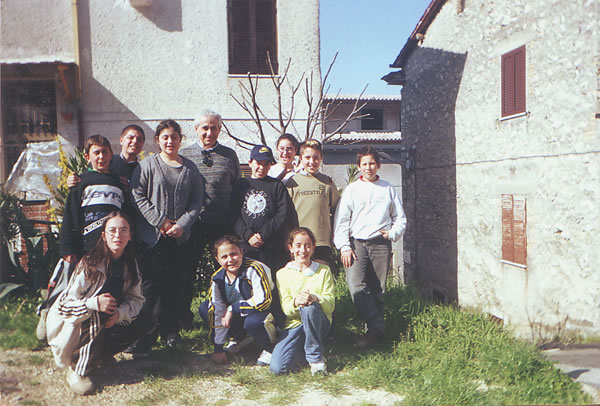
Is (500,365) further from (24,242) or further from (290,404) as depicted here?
(24,242)

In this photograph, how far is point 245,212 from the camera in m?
3.41

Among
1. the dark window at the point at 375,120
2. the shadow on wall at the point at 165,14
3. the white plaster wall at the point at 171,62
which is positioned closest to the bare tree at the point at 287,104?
the white plaster wall at the point at 171,62

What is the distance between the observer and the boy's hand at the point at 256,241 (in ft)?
10.9

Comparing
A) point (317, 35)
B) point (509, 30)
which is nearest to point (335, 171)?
point (317, 35)

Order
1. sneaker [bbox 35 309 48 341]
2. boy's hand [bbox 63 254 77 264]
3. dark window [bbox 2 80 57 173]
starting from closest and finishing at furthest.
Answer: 1. boy's hand [bbox 63 254 77 264]
2. sneaker [bbox 35 309 48 341]
3. dark window [bbox 2 80 57 173]

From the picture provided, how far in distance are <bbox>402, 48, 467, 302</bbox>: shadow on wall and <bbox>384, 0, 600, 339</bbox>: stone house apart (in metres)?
0.03

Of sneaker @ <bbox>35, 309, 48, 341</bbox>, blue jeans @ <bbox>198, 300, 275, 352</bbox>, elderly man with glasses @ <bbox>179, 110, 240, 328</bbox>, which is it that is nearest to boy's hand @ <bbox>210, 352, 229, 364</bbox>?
blue jeans @ <bbox>198, 300, 275, 352</bbox>

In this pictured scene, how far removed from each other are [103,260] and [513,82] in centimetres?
540

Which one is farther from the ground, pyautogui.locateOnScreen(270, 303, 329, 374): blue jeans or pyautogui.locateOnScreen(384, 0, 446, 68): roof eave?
pyautogui.locateOnScreen(384, 0, 446, 68): roof eave

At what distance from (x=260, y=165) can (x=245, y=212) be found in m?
0.34

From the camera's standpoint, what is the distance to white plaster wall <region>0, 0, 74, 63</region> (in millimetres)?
5766

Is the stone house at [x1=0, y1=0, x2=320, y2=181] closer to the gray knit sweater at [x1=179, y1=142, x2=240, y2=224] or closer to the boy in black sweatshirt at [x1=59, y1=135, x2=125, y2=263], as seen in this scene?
the gray knit sweater at [x1=179, y1=142, x2=240, y2=224]

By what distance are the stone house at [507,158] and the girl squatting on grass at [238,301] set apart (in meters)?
2.23

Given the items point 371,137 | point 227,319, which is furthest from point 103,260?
point 371,137
